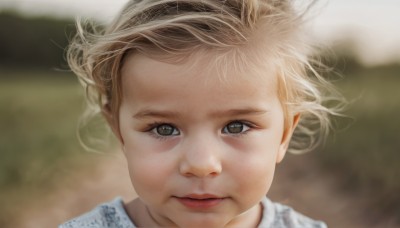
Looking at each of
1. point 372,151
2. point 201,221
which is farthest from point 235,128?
point 372,151

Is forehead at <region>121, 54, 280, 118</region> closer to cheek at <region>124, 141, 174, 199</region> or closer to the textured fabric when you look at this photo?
cheek at <region>124, 141, 174, 199</region>

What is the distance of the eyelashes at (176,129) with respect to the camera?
7.95ft

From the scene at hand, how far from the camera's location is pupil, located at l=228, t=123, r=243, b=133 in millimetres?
2436

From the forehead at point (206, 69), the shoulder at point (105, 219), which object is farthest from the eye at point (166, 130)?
the shoulder at point (105, 219)

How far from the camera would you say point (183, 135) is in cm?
239

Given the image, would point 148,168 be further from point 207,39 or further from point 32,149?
point 32,149

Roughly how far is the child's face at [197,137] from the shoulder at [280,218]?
45 cm

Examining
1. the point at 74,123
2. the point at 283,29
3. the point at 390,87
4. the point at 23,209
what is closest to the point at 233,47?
the point at 283,29

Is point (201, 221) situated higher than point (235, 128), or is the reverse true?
point (235, 128)

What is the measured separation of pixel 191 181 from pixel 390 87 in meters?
8.00

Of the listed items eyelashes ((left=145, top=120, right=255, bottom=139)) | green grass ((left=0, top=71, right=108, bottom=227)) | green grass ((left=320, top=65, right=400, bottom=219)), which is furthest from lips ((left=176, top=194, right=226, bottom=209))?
green grass ((left=0, top=71, right=108, bottom=227))

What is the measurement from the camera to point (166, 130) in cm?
244

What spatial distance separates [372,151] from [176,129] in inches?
164

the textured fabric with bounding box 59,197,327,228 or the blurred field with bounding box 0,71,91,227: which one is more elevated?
the blurred field with bounding box 0,71,91,227
